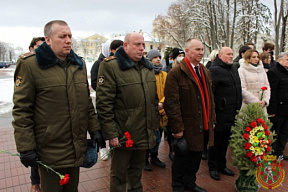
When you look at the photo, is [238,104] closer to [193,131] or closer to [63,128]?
[193,131]

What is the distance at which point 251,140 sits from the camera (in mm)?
3178

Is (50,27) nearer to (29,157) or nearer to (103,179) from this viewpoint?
(29,157)

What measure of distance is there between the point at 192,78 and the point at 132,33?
0.98 metres

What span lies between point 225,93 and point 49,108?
2628 millimetres

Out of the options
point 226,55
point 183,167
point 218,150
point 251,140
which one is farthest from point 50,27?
point 218,150

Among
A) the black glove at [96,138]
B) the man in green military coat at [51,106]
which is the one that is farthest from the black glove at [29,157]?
the black glove at [96,138]

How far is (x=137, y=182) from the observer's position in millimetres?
3102

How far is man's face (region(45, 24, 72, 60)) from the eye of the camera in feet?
7.35

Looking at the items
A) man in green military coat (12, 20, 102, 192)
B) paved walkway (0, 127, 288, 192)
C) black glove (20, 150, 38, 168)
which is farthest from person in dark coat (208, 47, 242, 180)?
black glove (20, 150, 38, 168)

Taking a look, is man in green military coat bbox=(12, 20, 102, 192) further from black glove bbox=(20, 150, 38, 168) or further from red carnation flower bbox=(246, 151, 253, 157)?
→ red carnation flower bbox=(246, 151, 253, 157)

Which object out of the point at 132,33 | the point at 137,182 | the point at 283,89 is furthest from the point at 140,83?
the point at 283,89

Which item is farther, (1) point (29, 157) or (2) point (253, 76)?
(2) point (253, 76)

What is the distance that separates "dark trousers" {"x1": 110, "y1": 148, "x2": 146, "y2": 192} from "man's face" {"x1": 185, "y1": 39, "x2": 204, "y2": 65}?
1407 mm

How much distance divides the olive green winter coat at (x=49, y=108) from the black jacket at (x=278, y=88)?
3730 millimetres
